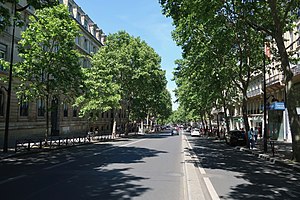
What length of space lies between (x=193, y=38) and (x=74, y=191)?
60.2ft

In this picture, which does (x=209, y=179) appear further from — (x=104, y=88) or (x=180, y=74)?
(x=104, y=88)

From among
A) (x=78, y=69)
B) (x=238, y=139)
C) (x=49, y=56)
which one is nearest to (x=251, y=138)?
(x=238, y=139)

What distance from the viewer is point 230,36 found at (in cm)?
2242

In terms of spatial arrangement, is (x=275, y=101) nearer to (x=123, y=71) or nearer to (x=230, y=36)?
(x=230, y=36)

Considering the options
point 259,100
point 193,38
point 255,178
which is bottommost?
point 255,178

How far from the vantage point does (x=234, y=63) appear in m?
28.1

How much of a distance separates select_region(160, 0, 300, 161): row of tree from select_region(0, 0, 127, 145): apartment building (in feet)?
30.7

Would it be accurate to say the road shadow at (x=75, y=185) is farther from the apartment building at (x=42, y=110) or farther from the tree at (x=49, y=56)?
the tree at (x=49, y=56)

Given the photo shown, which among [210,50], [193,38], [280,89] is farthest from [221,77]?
[280,89]

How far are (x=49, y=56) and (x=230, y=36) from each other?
1289 centimetres

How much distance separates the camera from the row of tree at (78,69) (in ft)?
74.7

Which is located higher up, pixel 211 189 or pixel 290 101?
pixel 290 101

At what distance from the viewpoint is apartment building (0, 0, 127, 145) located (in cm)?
3055

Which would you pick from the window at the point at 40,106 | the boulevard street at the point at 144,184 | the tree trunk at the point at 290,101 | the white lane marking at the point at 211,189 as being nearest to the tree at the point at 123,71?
the window at the point at 40,106
